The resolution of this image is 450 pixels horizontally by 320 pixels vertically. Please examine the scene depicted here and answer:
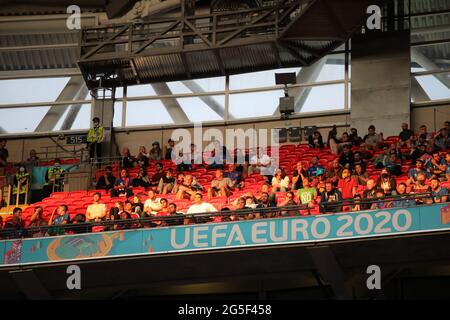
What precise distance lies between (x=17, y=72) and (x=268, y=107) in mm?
7726

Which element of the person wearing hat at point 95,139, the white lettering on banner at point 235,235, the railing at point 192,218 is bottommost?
the white lettering on banner at point 235,235

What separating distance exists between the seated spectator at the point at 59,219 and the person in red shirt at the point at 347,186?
18.5 ft

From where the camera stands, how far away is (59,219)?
21406mm

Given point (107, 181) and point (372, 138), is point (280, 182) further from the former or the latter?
point (107, 181)

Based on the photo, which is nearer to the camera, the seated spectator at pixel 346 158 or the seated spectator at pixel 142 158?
the seated spectator at pixel 346 158

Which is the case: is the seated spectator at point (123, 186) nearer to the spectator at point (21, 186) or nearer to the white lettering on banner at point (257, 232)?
the spectator at point (21, 186)

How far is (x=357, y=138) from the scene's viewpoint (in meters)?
24.2

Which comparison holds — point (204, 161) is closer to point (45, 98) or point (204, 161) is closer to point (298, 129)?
point (298, 129)

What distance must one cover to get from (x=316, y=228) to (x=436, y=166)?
125 inches

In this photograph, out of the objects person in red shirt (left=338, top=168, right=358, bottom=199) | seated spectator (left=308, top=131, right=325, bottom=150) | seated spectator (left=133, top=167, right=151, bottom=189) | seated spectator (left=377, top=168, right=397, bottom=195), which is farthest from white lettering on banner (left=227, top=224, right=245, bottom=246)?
seated spectator (left=308, top=131, right=325, bottom=150)

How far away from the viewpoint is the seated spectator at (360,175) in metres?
20.7

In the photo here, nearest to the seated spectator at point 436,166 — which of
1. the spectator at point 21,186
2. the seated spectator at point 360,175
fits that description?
the seated spectator at point 360,175

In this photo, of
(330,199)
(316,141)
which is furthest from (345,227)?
(316,141)
